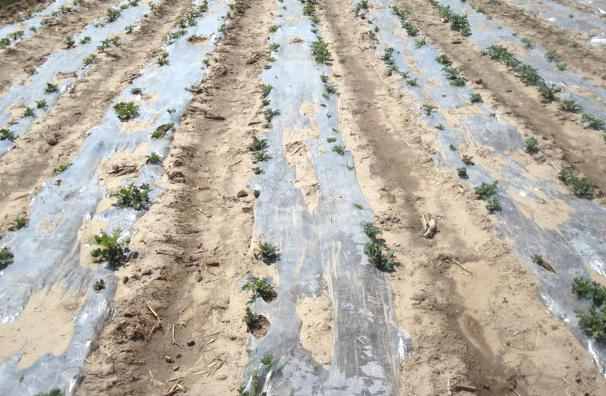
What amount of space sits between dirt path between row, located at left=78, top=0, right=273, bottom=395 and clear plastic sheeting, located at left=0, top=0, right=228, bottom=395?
10.9 inches

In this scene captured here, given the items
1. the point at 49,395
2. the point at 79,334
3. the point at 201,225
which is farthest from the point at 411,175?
the point at 49,395

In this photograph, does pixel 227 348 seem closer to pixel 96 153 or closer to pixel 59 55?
pixel 96 153

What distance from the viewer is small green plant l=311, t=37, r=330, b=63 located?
13.9 meters

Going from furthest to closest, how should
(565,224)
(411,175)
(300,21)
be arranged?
(300,21), (411,175), (565,224)

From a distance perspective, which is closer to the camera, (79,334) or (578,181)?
(79,334)

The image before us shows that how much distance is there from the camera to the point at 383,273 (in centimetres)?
716

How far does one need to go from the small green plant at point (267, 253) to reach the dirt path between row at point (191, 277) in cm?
15

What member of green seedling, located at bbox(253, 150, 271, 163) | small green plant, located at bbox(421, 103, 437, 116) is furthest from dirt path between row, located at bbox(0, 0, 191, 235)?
small green plant, located at bbox(421, 103, 437, 116)

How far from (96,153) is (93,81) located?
4.91m

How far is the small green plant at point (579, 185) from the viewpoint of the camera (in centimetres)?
847

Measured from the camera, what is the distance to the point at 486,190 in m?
8.52

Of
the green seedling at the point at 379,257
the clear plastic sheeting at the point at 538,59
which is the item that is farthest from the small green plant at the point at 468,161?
the clear plastic sheeting at the point at 538,59

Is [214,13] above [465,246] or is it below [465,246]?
above

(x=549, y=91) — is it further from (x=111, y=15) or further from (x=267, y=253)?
(x=111, y=15)
